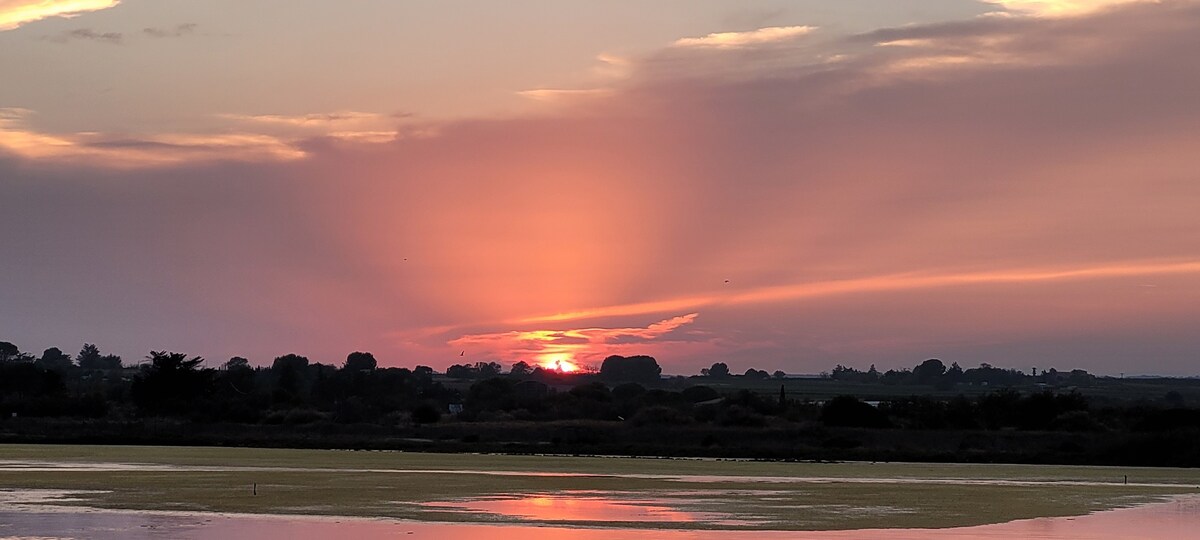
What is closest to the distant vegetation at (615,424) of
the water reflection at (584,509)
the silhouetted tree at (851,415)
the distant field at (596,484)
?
the silhouetted tree at (851,415)

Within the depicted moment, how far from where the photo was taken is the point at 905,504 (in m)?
40.7

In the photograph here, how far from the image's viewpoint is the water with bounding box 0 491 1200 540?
29.7 m

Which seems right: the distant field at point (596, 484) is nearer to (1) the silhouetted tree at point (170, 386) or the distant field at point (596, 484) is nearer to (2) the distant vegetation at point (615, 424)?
(2) the distant vegetation at point (615, 424)

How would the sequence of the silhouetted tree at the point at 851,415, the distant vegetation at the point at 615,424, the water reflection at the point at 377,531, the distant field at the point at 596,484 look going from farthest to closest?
the silhouetted tree at the point at 851,415, the distant vegetation at the point at 615,424, the distant field at the point at 596,484, the water reflection at the point at 377,531

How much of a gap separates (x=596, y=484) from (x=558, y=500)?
309 inches

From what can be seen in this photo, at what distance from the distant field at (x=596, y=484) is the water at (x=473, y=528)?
1.29 metres

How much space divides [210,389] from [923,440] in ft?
207

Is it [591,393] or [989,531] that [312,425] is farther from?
[989,531]

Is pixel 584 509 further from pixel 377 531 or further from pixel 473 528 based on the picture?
pixel 377 531

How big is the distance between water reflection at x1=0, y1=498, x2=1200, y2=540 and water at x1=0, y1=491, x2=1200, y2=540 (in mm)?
19

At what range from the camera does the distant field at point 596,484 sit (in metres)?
36.9

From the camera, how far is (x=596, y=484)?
47.9 metres

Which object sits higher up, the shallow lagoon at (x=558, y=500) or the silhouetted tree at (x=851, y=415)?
the silhouetted tree at (x=851, y=415)

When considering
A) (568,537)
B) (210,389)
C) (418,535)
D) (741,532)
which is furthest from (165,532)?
(210,389)
